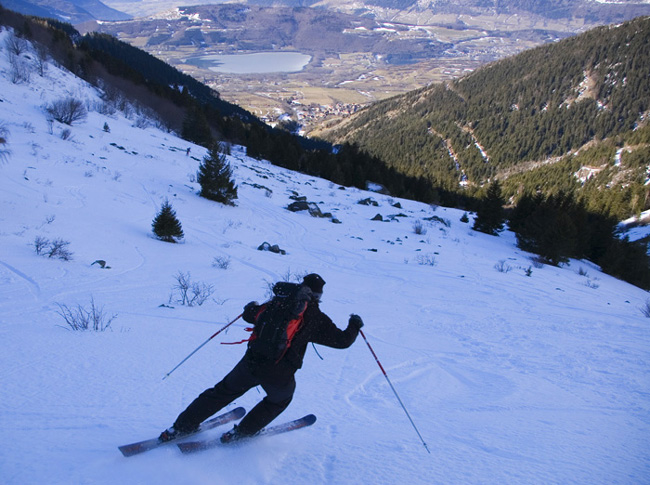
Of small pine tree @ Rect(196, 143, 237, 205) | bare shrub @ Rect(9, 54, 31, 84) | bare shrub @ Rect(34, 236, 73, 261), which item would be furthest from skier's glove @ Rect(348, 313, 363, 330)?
bare shrub @ Rect(9, 54, 31, 84)

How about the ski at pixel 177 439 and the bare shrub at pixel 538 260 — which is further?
the bare shrub at pixel 538 260

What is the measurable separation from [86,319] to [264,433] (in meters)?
3.24

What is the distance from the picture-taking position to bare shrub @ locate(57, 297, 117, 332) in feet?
14.5

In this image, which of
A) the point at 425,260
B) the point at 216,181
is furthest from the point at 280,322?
the point at 216,181

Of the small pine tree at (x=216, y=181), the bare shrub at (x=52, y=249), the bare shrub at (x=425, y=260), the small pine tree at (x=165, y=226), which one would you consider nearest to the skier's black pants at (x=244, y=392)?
the bare shrub at (x=52, y=249)

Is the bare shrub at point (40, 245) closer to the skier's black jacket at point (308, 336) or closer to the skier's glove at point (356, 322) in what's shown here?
the skier's black jacket at point (308, 336)

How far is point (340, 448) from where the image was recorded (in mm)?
2836

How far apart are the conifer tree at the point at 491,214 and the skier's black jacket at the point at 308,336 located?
20.0 m

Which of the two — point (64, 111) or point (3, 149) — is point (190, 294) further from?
point (64, 111)

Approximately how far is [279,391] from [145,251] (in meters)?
7.62

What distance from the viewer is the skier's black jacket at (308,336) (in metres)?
2.53

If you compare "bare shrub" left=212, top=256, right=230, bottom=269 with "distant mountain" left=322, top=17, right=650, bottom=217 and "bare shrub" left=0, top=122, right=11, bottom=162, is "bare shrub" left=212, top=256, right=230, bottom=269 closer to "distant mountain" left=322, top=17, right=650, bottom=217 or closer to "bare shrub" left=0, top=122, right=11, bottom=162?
"bare shrub" left=0, top=122, right=11, bottom=162

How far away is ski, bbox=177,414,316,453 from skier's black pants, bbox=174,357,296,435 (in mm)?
114

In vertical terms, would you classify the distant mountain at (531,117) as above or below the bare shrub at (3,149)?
above
